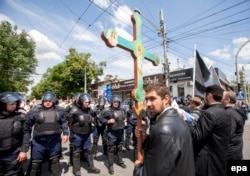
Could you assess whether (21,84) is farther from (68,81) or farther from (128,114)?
(128,114)

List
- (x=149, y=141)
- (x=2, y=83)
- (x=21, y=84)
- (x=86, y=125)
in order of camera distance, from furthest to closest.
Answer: (x=21, y=84) → (x=2, y=83) → (x=86, y=125) → (x=149, y=141)

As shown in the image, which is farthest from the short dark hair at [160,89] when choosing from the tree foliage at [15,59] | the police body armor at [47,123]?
the tree foliage at [15,59]

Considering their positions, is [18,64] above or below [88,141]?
above

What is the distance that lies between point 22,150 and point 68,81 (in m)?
31.2

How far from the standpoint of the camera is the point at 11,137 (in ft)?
11.2

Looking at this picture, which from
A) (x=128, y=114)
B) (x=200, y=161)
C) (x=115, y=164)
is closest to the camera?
(x=200, y=161)

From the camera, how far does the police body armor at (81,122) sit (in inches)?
194

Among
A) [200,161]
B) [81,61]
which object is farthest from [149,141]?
[81,61]

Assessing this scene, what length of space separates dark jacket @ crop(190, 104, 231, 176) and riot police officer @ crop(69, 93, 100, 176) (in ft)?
10.2

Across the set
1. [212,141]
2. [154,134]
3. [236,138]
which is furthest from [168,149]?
[236,138]

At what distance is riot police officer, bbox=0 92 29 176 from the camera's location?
332 centimetres

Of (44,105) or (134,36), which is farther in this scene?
(44,105)

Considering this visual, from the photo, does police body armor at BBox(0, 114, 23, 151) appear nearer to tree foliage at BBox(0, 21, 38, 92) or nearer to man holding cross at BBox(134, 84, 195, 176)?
man holding cross at BBox(134, 84, 195, 176)

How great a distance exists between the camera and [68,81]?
33.7 m
